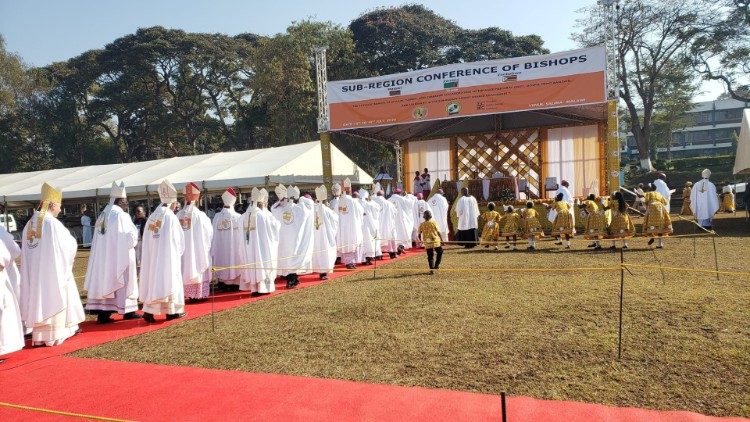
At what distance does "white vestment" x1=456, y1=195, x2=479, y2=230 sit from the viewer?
15.5 metres

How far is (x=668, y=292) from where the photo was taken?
7641 mm

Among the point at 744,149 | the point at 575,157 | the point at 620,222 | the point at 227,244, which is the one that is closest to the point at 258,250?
the point at 227,244

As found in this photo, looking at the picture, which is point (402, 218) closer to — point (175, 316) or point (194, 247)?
point (194, 247)

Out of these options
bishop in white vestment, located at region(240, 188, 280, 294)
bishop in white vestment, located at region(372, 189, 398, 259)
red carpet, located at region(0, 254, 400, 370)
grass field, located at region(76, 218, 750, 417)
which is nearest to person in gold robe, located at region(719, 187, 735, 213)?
grass field, located at region(76, 218, 750, 417)

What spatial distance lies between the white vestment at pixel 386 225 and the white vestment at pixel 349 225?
5.12ft

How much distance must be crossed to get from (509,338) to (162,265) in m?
4.66

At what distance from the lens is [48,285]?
21.6 feet

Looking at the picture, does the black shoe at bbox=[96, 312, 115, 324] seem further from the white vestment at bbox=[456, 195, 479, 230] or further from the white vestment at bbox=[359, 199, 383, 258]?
the white vestment at bbox=[456, 195, 479, 230]

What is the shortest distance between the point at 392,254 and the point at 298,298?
5.97 meters

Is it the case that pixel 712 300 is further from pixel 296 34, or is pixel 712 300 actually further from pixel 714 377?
pixel 296 34

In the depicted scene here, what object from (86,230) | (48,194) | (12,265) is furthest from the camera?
(86,230)

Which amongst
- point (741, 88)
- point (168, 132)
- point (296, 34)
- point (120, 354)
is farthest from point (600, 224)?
point (168, 132)

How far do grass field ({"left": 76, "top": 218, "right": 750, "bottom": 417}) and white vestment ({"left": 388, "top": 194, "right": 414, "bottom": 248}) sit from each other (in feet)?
18.7

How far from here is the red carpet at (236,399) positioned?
3.90 m
